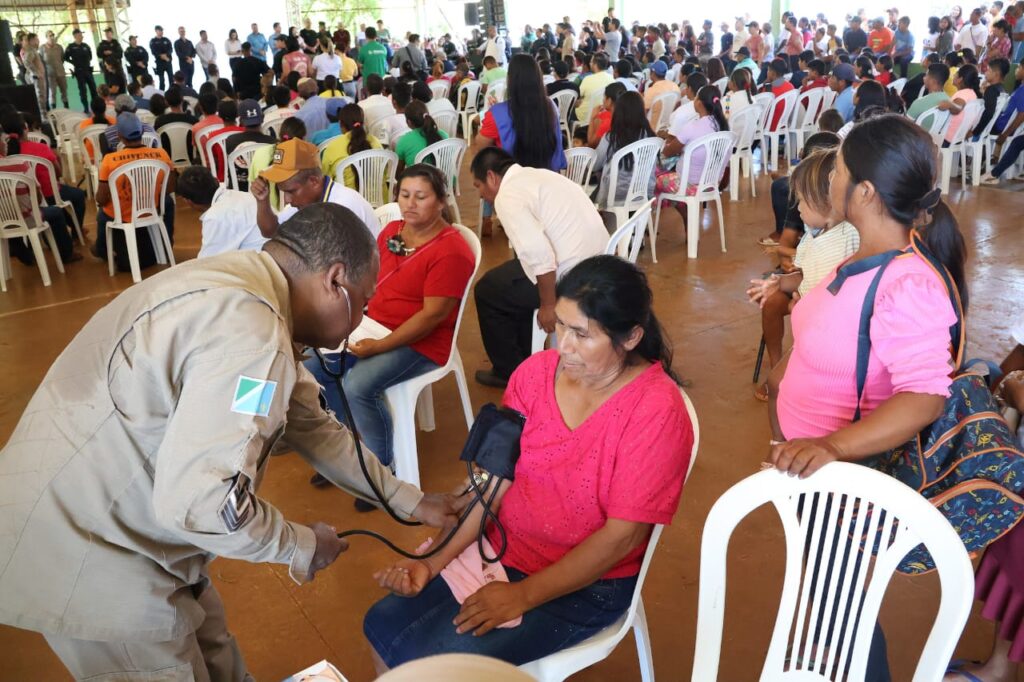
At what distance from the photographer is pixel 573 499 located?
1723 mm

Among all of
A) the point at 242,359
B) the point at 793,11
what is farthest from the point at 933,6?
the point at 242,359

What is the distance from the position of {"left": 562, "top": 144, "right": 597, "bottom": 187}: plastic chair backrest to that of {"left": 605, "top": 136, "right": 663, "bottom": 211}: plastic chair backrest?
0.33 metres

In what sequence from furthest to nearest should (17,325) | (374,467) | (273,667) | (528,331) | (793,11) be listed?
(793,11) → (17,325) → (528,331) → (273,667) → (374,467)

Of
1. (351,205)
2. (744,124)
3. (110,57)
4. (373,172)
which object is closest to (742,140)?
(744,124)

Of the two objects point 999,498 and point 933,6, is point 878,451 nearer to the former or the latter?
point 999,498

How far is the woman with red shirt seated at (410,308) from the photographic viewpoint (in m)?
2.90

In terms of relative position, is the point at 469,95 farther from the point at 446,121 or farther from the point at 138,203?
the point at 138,203

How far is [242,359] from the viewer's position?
1.20 meters

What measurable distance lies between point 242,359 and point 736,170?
6488mm

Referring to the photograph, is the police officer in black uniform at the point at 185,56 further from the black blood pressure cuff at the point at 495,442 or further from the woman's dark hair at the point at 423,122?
the black blood pressure cuff at the point at 495,442

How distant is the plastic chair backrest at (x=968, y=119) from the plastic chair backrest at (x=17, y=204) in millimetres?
7165

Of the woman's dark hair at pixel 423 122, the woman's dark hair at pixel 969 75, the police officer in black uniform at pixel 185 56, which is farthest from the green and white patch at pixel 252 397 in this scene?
the police officer in black uniform at pixel 185 56

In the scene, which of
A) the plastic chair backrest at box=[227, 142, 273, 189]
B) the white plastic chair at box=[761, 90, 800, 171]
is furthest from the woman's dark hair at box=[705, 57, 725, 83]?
the plastic chair backrest at box=[227, 142, 273, 189]

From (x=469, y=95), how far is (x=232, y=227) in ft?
24.9
